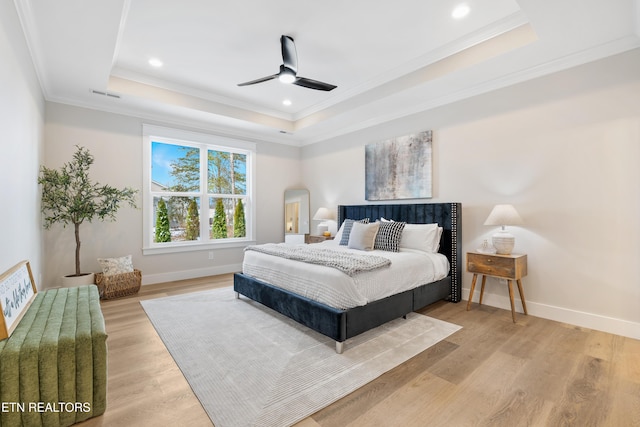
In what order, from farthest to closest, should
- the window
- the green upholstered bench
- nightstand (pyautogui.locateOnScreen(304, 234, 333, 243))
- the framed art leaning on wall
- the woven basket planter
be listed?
nightstand (pyautogui.locateOnScreen(304, 234, 333, 243))
the window
the woven basket planter
the framed art leaning on wall
the green upholstered bench

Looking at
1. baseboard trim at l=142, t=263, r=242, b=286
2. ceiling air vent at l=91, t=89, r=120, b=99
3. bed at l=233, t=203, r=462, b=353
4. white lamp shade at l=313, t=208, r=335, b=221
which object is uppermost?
ceiling air vent at l=91, t=89, r=120, b=99

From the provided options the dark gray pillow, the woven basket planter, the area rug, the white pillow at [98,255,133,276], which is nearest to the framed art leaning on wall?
the area rug

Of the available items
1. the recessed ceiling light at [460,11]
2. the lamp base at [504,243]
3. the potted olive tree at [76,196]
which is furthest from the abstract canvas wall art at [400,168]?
the potted olive tree at [76,196]

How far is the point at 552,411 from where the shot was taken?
5.60ft

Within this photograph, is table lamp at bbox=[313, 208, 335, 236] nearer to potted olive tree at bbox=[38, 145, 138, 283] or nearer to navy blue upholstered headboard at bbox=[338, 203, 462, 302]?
navy blue upholstered headboard at bbox=[338, 203, 462, 302]

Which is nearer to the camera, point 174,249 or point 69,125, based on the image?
point 69,125

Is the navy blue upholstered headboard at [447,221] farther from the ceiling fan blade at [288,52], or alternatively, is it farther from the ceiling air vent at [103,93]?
the ceiling air vent at [103,93]

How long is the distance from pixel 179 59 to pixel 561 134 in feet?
14.4

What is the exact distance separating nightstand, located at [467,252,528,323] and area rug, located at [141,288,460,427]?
0.76 m

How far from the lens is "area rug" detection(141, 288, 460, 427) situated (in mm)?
1768

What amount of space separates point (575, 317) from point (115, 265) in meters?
5.60

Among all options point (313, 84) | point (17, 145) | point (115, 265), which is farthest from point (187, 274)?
point (313, 84)

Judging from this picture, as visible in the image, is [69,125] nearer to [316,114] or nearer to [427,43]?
[316,114]

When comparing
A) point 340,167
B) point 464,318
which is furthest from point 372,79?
point 464,318
